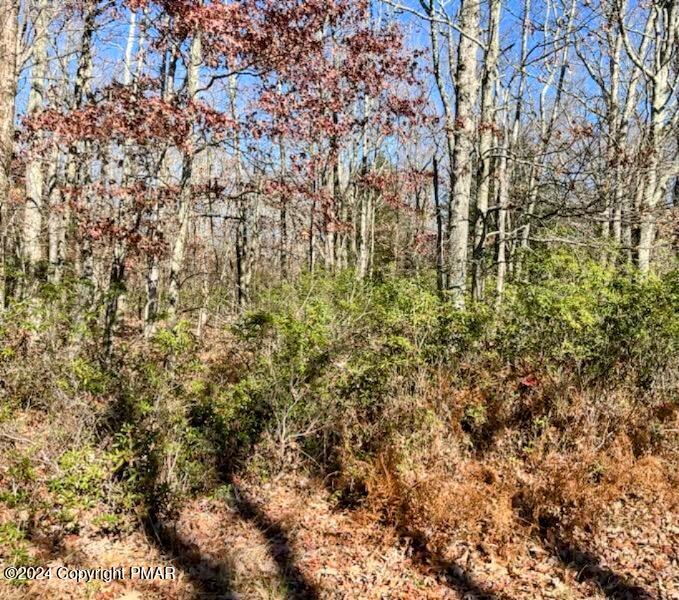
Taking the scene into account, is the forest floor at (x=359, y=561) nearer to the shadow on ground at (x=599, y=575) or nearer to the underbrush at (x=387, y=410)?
the shadow on ground at (x=599, y=575)

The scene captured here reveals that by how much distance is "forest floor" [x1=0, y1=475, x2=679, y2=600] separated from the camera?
4.03 m

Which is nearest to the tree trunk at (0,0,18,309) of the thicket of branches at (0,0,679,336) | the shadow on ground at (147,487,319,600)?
the thicket of branches at (0,0,679,336)

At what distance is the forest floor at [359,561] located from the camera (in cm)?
403

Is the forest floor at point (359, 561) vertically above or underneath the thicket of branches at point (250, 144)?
underneath

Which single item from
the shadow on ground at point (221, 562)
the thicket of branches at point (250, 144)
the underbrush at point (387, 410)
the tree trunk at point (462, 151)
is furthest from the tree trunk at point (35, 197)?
the tree trunk at point (462, 151)

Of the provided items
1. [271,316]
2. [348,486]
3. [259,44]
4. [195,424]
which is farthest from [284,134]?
[348,486]

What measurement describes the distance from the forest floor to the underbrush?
0.17 meters

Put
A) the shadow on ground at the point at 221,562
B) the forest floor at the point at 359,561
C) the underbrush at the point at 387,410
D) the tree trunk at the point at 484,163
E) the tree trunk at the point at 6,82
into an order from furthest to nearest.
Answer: the tree trunk at the point at 484,163 < the tree trunk at the point at 6,82 < the underbrush at the point at 387,410 < the shadow on ground at the point at 221,562 < the forest floor at the point at 359,561

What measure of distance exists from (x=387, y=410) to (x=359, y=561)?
1736 millimetres

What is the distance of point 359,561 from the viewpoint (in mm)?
4477

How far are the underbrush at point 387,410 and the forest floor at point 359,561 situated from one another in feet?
0.55

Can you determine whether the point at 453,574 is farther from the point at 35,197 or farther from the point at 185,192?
the point at 35,197

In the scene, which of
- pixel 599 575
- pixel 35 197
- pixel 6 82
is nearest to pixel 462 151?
pixel 599 575

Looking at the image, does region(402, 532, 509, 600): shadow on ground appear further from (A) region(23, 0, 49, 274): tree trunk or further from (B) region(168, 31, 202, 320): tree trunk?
(A) region(23, 0, 49, 274): tree trunk
